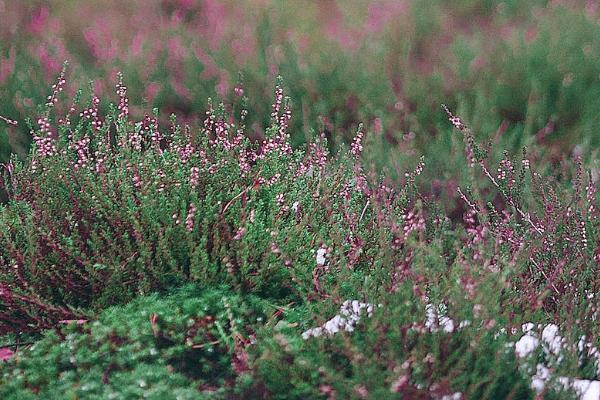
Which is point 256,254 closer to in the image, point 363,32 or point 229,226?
point 229,226

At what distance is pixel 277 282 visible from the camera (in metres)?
2.92

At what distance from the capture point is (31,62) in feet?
16.4

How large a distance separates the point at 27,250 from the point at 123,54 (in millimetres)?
2503

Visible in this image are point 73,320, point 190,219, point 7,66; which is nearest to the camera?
point 73,320

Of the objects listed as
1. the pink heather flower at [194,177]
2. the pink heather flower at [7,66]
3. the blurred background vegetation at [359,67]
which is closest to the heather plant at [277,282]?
the pink heather flower at [194,177]

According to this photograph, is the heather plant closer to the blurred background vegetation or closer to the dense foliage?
the dense foliage

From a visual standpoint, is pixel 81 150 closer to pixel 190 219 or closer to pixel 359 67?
pixel 190 219

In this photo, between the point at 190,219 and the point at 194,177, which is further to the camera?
the point at 194,177

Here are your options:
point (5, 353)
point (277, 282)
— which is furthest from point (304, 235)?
point (5, 353)

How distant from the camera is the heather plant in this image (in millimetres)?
2340

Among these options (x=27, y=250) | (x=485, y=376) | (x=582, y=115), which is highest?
(x=582, y=115)

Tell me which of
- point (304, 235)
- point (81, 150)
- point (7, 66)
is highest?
point (7, 66)

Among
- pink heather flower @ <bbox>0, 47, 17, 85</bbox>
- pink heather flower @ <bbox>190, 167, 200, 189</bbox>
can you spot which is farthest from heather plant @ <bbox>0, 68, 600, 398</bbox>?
pink heather flower @ <bbox>0, 47, 17, 85</bbox>

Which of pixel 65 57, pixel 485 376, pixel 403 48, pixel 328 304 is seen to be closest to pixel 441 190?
pixel 403 48
